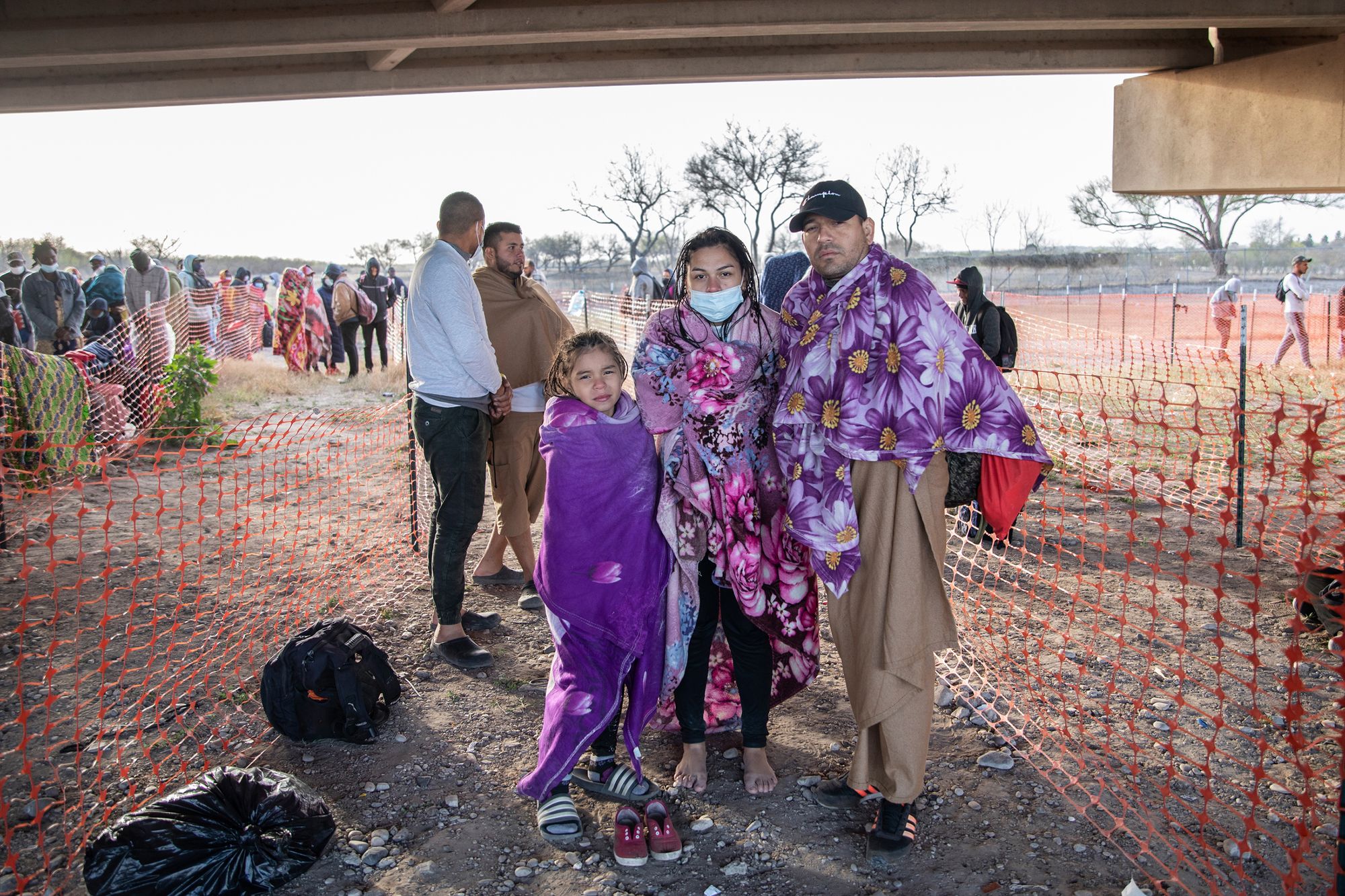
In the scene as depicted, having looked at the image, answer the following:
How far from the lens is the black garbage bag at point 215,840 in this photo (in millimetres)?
2539

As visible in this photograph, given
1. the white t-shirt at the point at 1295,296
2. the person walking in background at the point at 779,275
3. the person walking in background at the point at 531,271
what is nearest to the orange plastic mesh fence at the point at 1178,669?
the person walking in background at the point at 779,275

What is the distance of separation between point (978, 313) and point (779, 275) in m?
2.92

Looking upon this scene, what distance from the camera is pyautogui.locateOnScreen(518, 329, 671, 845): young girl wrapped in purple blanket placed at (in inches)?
118

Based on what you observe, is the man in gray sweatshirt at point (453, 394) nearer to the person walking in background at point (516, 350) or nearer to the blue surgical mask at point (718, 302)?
the person walking in background at point (516, 350)

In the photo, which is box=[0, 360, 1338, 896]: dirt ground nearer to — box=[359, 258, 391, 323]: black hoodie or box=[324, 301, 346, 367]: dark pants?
box=[359, 258, 391, 323]: black hoodie

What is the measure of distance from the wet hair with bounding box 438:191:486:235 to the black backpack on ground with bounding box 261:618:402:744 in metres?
1.85

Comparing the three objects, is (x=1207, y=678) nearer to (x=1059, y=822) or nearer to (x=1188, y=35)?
(x=1059, y=822)

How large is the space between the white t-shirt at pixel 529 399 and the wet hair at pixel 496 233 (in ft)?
2.38

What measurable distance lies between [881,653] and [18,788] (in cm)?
287

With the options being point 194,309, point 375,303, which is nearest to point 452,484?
point 375,303

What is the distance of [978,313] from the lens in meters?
7.46

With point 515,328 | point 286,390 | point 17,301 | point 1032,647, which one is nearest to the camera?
point 1032,647

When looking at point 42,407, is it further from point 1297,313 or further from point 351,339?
point 1297,313

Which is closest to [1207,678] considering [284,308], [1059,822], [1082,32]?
[1059,822]
